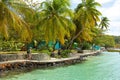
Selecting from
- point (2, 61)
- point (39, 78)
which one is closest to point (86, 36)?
point (2, 61)

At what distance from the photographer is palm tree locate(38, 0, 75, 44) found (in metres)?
24.9

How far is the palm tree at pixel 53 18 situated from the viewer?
81.7 ft

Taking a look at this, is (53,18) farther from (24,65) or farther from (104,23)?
(104,23)

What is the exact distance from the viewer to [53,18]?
25094 millimetres

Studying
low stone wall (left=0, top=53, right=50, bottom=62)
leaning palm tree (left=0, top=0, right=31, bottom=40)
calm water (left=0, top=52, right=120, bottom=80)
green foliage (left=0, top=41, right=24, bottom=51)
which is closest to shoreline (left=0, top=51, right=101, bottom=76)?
low stone wall (left=0, top=53, right=50, bottom=62)

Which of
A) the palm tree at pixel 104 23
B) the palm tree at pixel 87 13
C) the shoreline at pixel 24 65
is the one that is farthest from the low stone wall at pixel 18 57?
the palm tree at pixel 104 23

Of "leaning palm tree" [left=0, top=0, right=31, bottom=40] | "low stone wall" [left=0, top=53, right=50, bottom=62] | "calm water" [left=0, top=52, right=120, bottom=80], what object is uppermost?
"leaning palm tree" [left=0, top=0, right=31, bottom=40]

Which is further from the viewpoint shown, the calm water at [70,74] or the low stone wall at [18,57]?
the low stone wall at [18,57]

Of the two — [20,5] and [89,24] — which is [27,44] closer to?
[89,24]

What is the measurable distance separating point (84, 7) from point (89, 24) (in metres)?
2.22

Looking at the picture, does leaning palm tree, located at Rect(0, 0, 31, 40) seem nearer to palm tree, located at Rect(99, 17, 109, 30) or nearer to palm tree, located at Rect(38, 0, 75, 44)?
palm tree, located at Rect(38, 0, 75, 44)

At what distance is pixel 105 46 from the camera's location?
72438 millimetres

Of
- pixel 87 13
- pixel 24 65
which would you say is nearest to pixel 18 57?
pixel 24 65

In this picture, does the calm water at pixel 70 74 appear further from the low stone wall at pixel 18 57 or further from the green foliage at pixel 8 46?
the green foliage at pixel 8 46
